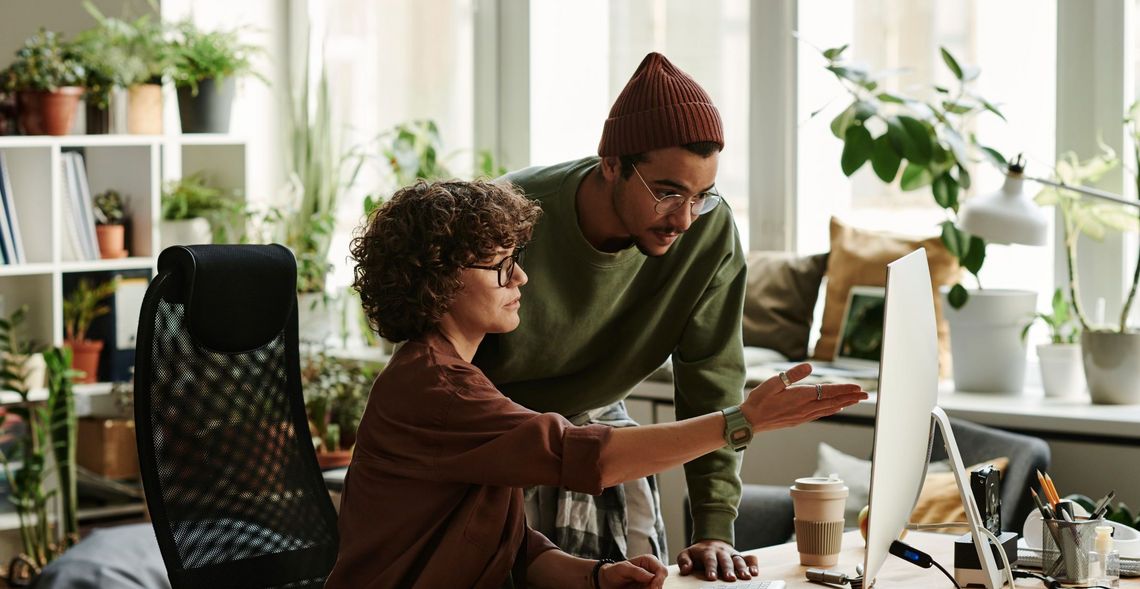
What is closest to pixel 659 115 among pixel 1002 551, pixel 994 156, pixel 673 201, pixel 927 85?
pixel 673 201

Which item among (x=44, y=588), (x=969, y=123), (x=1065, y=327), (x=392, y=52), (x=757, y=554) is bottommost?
(x=44, y=588)

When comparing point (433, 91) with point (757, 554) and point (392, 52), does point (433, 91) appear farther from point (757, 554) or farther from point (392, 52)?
point (757, 554)

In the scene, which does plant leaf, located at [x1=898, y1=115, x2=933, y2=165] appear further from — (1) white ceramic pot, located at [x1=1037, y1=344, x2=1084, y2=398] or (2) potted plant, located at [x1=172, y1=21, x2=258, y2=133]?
(2) potted plant, located at [x1=172, y1=21, x2=258, y2=133]

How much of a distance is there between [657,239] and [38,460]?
9.46 ft

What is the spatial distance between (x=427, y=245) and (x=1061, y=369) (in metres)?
2.38

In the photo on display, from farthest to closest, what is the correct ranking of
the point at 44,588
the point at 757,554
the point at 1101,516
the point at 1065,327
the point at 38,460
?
the point at 38,460
the point at 1065,327
the point at 44,588
the point at 757,554
the point at 1101,516

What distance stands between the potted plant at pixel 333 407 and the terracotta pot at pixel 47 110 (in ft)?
3.57

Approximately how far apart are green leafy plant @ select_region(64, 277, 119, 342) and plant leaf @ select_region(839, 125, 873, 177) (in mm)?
2423

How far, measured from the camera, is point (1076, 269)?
3.71 m

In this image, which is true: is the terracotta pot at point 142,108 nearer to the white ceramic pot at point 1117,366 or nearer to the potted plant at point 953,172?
the potted plant at point 953,172

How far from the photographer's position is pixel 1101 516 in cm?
189

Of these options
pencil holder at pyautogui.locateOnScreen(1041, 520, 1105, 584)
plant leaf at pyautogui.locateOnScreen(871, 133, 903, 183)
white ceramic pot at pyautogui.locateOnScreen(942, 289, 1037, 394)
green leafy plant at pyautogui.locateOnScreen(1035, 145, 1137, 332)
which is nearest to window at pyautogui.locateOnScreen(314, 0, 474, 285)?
plant leaf at pyautogui.locateOnScreen(871, 133, 903, 183)

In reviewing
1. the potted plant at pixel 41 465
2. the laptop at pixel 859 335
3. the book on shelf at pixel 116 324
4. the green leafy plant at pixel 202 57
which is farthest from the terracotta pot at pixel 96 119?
the laptop at pixel 859 335

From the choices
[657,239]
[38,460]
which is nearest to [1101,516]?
[657,239]
